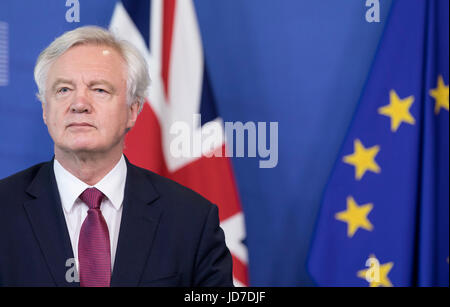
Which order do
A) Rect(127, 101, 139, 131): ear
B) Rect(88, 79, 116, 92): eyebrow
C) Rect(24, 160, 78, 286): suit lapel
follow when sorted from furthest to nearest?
Rect(127, 101, 139, 131): ear
Rect(88, 79, 116, 92): eyebrow
Rect(24, 160, 78, 286): suit lapel

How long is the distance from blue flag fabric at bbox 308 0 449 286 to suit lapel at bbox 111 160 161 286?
949 millimetres

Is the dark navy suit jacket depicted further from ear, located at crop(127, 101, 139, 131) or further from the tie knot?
ear, located at crop(127, 101, 139, 131)

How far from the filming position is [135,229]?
1.69 m

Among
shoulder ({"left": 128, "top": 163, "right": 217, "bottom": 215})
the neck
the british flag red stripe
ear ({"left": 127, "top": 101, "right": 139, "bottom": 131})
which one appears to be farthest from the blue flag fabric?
the neck

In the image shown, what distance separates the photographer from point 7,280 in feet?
5.27

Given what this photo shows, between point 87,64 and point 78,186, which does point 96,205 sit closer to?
point 78,186

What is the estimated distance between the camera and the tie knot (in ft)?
5.64

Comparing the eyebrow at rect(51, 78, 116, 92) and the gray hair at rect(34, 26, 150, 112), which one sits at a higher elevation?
the gray hair at rect(34, 26, 150, 112)

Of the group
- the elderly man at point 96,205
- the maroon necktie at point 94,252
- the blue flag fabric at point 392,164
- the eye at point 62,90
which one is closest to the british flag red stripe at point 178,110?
the blue flag fabric at point 392,164

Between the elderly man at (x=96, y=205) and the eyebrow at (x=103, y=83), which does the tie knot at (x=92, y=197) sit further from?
the eyebrow at (x=103, y=83)

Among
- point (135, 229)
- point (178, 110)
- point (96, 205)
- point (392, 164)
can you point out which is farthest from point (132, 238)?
point (392, 164)

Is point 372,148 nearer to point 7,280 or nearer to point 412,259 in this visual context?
point 412,259

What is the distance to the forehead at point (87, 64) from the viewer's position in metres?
1.79

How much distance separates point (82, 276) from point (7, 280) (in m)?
0.20
